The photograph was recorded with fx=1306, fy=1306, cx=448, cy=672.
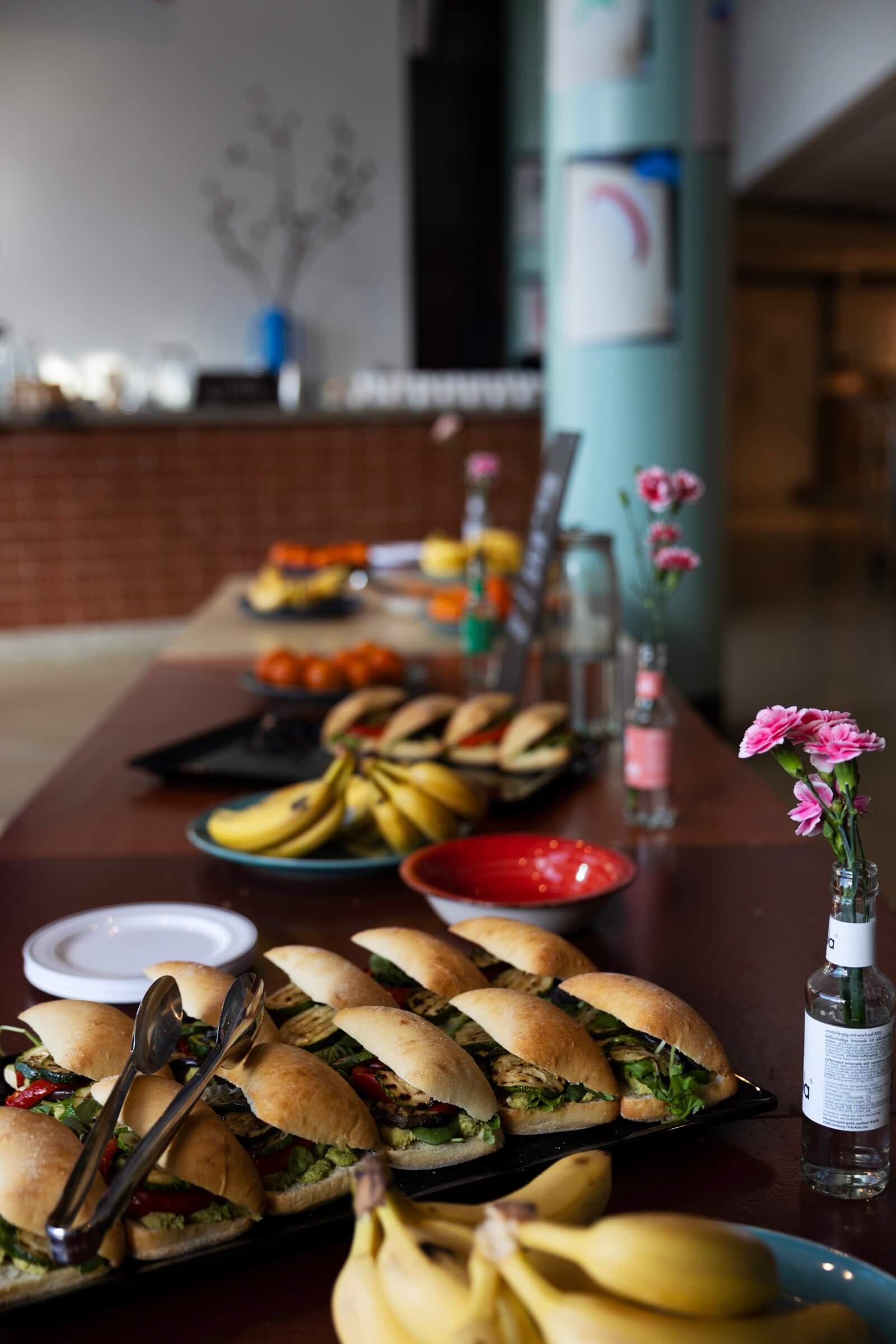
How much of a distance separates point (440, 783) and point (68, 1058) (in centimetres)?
68

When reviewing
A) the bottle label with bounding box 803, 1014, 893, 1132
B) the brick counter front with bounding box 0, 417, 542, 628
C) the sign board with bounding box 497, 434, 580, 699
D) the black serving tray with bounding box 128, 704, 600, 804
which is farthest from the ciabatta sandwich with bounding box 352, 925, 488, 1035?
the brick counter front with bounding box 0, 417, 542, 628

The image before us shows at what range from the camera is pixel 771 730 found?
2.31 feet

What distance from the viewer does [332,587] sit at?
3.21 meters

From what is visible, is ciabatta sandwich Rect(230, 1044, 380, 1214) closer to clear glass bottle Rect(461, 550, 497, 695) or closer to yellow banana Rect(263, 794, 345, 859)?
yellow banana Rect(263, 794, 345, 859)

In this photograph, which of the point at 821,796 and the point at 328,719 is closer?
the point at 821,796

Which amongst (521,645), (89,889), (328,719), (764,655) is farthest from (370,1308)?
(764,655)

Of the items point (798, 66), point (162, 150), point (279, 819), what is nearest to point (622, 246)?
point (279, 819)

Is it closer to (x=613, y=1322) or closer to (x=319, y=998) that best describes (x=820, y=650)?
(x=319, y=998)

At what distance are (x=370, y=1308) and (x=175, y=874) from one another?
2.91ft

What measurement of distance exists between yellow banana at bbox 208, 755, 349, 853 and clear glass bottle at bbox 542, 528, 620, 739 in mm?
660

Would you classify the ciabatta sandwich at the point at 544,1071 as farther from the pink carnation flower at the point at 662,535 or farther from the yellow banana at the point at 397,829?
the pink carnation flower at the point at 662,535

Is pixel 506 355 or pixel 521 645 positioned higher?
pixel 506 355

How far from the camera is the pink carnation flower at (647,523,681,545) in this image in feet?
5.01

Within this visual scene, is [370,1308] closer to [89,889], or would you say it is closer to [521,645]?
[89,889]
